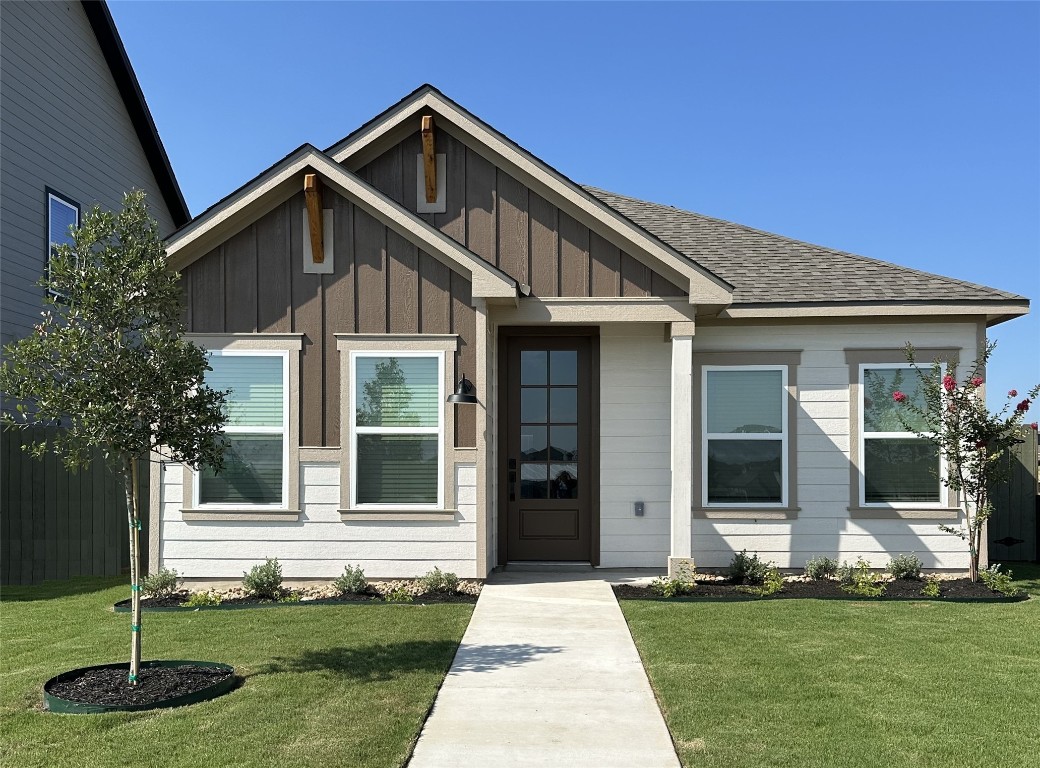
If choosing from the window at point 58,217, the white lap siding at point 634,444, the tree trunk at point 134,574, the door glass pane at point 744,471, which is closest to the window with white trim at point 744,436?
the door glass pane at point 744,471

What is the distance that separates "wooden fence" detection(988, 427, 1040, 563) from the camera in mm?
11539

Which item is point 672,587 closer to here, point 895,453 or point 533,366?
point 533,366

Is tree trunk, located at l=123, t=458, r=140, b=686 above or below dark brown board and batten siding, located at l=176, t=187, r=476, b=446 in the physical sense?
below

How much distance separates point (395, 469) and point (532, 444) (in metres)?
2.04

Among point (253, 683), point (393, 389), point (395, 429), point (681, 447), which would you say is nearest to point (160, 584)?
point (395, 429)

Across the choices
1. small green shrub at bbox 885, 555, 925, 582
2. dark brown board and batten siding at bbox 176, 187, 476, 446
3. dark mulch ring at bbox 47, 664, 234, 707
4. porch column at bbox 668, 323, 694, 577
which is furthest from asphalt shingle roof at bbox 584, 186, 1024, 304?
dark mulch ring at bbox 47, 664, 234, 707

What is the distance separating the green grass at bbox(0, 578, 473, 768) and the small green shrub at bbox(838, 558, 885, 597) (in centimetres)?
411

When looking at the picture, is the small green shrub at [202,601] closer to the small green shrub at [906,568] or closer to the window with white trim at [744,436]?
the window with white trim at [744,436]

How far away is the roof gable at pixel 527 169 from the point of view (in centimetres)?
886

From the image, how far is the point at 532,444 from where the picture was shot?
10172 mm

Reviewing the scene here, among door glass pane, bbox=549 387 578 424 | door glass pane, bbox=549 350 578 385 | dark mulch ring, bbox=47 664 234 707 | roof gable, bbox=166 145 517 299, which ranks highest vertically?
roof gable, bbox=166 145 517 299

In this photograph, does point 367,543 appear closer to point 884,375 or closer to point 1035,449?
point 884,375

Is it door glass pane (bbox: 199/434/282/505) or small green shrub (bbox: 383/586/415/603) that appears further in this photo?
door glass pane (bbox: 199/434/282/505)

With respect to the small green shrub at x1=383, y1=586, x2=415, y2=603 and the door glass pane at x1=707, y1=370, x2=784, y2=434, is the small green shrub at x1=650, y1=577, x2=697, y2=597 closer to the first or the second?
the door glass pane at x1=707, y1=370, x2=784, y2=434
